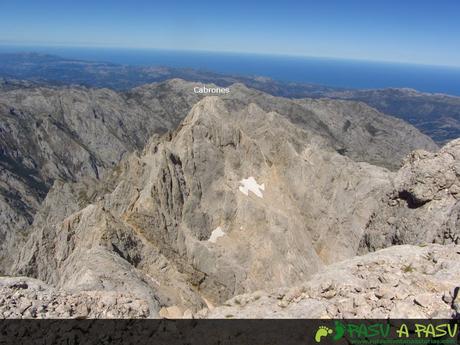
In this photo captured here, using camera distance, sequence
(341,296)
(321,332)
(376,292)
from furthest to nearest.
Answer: (341,296)
(376,292)
(321,332)

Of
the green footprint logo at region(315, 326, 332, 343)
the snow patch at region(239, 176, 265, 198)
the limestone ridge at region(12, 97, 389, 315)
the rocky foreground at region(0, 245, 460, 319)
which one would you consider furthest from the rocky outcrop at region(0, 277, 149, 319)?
the snow patch at region(239, 176, 265, 198)

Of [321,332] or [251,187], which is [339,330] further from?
[251,187]

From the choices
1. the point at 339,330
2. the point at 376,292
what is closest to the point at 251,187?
the point at 376,292

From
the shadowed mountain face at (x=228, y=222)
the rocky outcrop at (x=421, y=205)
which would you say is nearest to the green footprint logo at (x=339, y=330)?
the shadowed mountain face at (x=228, y=222)

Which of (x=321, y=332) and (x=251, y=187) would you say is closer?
(x=321, y=332)

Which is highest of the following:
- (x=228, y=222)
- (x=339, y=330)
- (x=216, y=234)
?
(x=339, y=330)

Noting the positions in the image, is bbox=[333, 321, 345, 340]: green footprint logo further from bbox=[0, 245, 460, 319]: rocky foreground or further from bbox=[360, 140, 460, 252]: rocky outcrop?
bbox=[360, 140, 460, 252]: rocky outcrop
